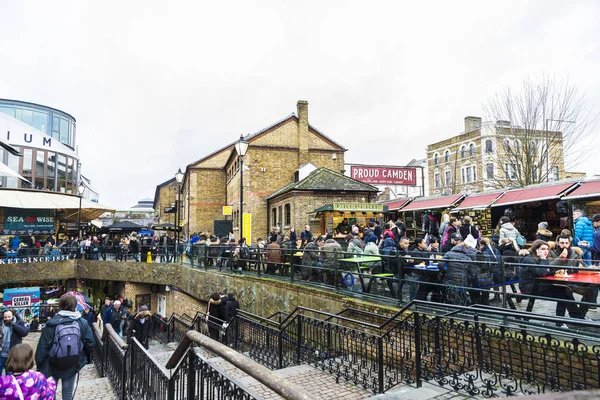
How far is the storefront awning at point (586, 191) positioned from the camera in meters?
11.7

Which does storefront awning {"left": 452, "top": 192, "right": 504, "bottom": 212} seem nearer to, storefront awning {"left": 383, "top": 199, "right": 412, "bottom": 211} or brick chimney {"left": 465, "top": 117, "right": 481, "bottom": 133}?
storefront awning {"left": 383, "top": 199, "right": 412, "bottom": 211}

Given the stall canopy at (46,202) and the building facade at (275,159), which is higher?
the building facade at (275,159)

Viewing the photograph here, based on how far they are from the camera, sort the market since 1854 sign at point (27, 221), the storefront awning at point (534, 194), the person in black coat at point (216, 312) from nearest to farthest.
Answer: the person in black coat at point (216, 312) → the storefront awning at point (534, 194) → the market since 1854 sign at point (27, 221)

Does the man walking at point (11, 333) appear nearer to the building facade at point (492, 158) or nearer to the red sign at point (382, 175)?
the red sign at point (382, 175)

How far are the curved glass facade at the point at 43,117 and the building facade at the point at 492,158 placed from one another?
114 feet

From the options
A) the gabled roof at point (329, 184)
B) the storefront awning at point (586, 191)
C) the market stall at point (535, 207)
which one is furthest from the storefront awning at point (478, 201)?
the gabled roof at point (329, 184)

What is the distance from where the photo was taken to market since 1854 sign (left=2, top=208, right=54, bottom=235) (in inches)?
988

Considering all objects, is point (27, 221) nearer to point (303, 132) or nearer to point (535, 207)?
point (303, 132)

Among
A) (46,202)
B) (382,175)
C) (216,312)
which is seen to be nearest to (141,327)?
(216,312)

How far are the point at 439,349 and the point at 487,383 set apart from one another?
2.75ft

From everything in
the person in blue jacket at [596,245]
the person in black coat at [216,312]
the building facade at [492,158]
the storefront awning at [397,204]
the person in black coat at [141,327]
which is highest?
the building facade at [492,158]

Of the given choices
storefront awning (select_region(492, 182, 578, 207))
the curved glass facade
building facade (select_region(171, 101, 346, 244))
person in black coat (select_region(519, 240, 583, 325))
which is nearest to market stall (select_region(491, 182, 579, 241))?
storefront awning (select_region(492, 182, 578, 207))

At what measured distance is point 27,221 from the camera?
26.3 metres

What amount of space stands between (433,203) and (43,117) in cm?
3316
